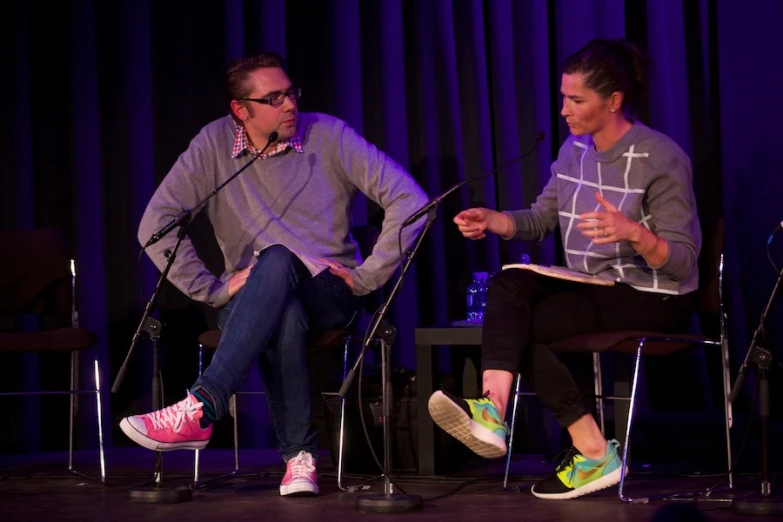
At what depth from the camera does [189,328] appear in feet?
14.7

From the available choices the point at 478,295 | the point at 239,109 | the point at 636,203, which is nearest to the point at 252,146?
the point at 239,109

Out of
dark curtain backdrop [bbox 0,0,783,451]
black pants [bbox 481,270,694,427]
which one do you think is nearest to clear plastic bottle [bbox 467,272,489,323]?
dark curtain backdrop [bbox 0,0,783,451]

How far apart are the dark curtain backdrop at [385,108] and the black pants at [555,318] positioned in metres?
1.15

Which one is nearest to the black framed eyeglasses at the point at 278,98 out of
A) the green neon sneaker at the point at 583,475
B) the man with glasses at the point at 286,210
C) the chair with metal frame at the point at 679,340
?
the man with glasses at the point at 286,210

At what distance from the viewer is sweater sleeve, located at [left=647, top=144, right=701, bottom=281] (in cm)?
280

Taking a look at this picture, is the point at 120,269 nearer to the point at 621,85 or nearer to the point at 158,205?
the point at 158,205

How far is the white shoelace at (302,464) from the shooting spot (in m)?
3.00

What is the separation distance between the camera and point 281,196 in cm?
347

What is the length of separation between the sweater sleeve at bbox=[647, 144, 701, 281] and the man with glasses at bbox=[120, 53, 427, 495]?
80 centimetres

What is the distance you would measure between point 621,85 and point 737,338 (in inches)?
52.2

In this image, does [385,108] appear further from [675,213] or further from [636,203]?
[675,213]

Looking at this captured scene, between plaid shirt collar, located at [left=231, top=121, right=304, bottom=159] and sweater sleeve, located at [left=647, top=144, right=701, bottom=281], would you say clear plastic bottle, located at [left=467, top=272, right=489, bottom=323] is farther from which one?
sweater sleeve, located at [left=647, top=144, right=701, bottom=281]

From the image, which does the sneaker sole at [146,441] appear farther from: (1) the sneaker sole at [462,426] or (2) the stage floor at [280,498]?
(1) the sneaker sole at [462,426]

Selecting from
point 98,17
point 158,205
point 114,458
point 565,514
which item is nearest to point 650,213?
point 565,514
